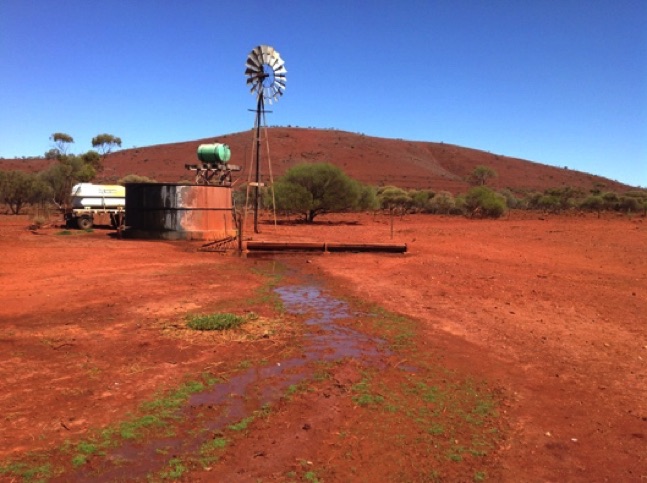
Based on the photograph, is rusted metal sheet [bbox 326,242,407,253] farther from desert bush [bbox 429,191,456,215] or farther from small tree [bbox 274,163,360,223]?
desert bush [bbox 429,191,456,215]

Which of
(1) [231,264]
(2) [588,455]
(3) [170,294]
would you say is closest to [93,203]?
(1) [231,264]

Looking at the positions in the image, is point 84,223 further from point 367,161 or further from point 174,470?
point 367,161

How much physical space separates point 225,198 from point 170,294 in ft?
38.5

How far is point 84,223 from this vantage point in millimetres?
23859

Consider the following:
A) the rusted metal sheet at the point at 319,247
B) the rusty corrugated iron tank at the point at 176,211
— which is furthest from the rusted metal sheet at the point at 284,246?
the rusty corrugated iron tank at the point at 176,211

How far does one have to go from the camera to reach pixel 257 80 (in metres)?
21.8

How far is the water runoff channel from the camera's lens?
3549mm

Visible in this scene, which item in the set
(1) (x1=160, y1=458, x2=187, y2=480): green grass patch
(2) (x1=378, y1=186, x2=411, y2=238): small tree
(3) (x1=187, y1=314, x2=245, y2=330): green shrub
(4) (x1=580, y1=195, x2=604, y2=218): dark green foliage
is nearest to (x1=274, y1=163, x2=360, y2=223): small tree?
(2) (x1=378, y1=186, x2=411, y2=238): small tree

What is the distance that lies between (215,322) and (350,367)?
237 cm

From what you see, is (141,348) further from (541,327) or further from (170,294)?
(541,327)

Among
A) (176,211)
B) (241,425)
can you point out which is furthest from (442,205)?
(241,425)

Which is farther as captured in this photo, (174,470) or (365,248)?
(365,248)

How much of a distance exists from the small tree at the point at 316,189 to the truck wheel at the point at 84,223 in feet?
42.1

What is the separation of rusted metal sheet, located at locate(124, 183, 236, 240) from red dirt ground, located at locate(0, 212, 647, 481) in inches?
178
